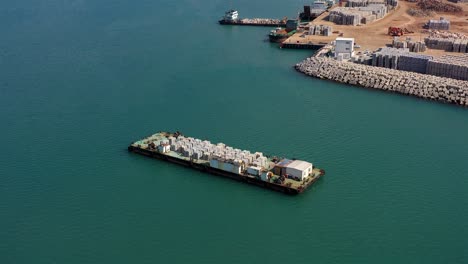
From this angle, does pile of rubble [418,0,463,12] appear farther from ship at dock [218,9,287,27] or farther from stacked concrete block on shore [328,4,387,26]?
ship at dock [218,9,287,27]

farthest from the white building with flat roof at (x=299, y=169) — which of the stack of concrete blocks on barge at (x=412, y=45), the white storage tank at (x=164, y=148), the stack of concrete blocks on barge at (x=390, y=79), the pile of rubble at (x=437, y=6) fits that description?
the pile of rubble at (x=437, y=6)

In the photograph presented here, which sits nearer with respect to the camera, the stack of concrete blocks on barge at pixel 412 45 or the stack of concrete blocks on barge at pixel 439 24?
the stack of concrete blocks on barge at pixel 412 45

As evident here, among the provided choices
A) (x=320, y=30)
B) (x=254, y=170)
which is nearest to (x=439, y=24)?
(x=320, y=30)

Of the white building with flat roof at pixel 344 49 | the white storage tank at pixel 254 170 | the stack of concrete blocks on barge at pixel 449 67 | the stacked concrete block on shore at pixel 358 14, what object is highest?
the stacked concrete block on shore at pixel 358 14

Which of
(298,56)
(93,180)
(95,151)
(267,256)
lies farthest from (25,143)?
(298,56)

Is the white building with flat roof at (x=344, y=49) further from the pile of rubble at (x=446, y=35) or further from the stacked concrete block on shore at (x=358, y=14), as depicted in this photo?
the stacked concrete block on shore at (x=358, y=14)

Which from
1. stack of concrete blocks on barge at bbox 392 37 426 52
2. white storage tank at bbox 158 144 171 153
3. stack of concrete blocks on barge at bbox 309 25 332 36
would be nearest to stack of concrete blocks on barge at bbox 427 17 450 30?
stack of concrete blocks on barge at bbox 392 37 426 52

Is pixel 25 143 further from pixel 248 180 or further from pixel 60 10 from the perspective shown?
pixel 60 10
